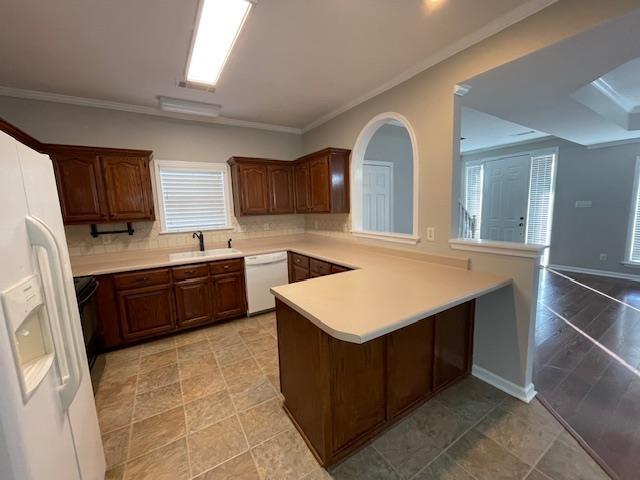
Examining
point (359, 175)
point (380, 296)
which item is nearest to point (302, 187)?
point (359, 175)

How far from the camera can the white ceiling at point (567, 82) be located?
1678mm

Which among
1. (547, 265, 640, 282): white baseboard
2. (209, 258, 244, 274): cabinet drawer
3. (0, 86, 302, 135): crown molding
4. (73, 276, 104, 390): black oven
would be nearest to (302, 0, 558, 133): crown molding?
(0, 86, 302, 135): crown molding

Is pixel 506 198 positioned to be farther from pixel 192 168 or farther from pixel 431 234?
pixel 192 168

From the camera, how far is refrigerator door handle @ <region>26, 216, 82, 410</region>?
0.97m

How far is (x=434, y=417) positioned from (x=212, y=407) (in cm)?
158

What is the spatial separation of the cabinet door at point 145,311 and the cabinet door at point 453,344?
2750mm

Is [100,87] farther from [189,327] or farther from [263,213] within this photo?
[189,327]

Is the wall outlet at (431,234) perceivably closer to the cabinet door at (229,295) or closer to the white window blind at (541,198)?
the cabinet door at (229,295)

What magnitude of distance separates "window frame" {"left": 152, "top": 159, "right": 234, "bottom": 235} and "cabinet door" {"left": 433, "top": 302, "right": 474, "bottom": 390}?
10.2ft

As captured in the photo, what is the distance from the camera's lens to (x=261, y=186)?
3.88 m

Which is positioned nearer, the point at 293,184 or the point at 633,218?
the point at 293,184

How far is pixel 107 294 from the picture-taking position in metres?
2.69

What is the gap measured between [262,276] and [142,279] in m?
1.32

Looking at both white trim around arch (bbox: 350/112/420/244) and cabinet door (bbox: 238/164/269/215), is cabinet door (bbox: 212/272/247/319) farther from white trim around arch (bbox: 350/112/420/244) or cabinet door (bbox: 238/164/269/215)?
white trim around arch (bbox: 350/112/420/244)
